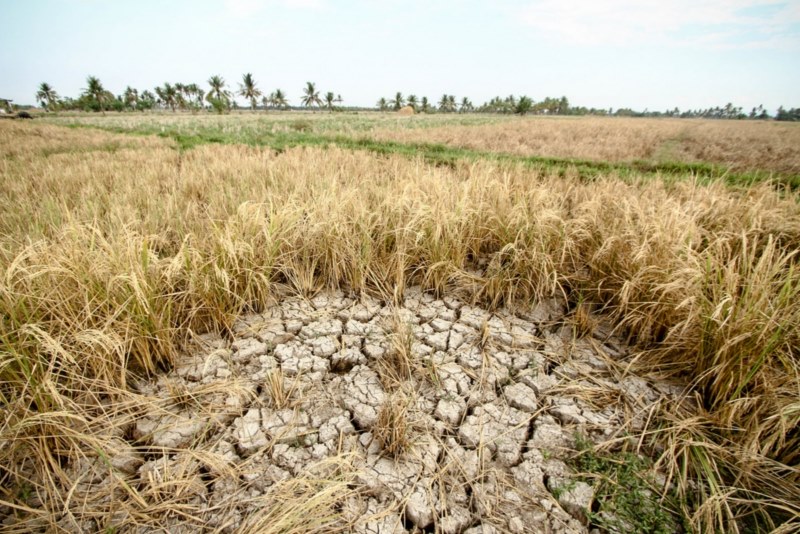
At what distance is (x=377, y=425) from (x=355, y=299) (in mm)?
1127

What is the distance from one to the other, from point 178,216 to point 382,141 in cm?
873

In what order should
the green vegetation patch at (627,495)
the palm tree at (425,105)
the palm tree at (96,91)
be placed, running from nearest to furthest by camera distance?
the green vegetation patch at (627,495) < the palm tree at (96,91) < the palm tree at (425,105)

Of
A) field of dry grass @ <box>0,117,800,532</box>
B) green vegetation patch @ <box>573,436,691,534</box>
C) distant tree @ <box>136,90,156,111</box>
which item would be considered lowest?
green vegetation patch @ <box>573,436,691,534</box>

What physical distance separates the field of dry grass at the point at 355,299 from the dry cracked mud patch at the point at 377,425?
0.02m

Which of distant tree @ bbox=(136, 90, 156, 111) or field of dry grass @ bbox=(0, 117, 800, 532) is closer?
field of dry grass @ bbox=(0, 117, 800, 532)

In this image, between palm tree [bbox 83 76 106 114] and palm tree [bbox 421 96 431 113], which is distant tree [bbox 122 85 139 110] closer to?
palm tree [bbox 83 76 106 114]

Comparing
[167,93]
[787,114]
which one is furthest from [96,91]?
[787,114]

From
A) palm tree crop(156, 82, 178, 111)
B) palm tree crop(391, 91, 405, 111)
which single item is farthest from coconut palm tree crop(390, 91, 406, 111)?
palm tree crop(156, 82, 178, 111)

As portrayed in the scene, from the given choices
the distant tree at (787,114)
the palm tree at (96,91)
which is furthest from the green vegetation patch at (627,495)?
the distant tree at (787,114)

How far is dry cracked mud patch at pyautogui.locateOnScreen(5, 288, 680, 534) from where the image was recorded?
1.25 m

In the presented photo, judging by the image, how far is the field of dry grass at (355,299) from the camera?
1233mm

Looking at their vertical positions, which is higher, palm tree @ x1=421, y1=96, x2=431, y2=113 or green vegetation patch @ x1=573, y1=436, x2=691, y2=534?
palm tree @ x1=421, y1=96, x2=431, y2=113

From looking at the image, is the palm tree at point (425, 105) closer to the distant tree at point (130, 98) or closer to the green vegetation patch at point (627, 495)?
the distant tree at point (130, 98)

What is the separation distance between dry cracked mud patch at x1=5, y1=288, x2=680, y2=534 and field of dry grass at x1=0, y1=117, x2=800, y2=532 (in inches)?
1.0
